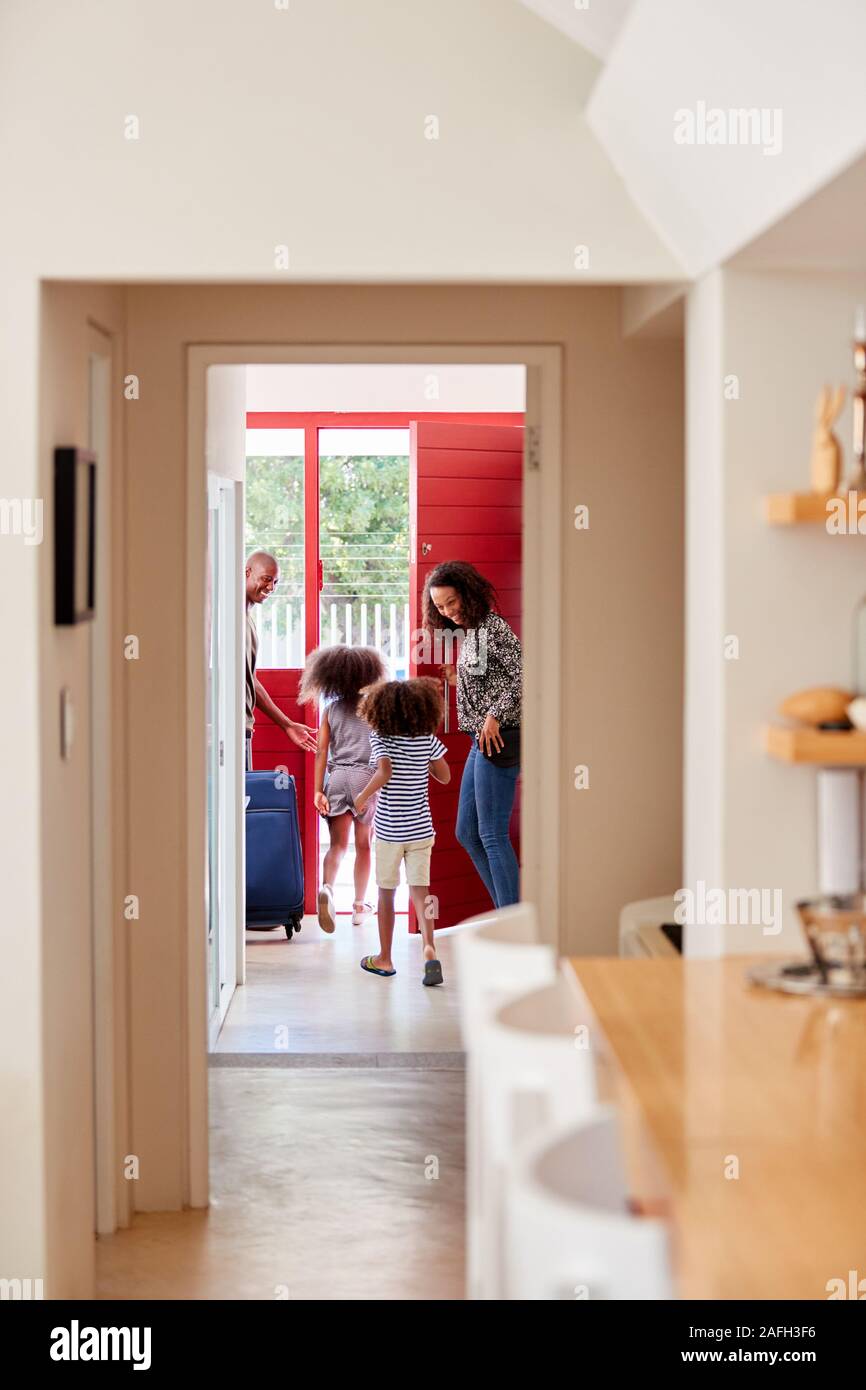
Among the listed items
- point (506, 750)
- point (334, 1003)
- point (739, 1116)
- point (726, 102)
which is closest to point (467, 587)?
point (506, 750)

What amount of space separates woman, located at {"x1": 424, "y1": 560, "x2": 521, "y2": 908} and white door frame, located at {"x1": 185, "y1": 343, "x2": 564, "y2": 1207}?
210cm

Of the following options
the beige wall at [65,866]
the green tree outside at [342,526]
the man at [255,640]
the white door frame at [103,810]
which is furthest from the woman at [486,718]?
the beige wall at [65,866]

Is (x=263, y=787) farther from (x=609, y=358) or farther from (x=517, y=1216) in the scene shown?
(x=517, y=1216)

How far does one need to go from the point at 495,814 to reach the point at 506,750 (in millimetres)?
264

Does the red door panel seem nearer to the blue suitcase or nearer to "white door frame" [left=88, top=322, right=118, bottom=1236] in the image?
the blue suitcase

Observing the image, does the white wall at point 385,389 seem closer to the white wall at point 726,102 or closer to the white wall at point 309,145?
the white wall at point 309,145

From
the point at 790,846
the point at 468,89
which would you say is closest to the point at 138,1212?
the point at 790,846

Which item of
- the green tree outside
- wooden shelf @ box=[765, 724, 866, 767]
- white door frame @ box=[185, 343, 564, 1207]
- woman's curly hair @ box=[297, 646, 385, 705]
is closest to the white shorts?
woman's curly hair @ box=[297, 646, 385, 705]

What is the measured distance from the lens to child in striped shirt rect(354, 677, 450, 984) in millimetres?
6266

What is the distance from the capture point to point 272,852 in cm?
691

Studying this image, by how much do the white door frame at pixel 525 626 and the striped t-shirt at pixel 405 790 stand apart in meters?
2.10

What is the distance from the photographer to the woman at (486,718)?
20.7ft

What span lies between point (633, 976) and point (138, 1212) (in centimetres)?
187
